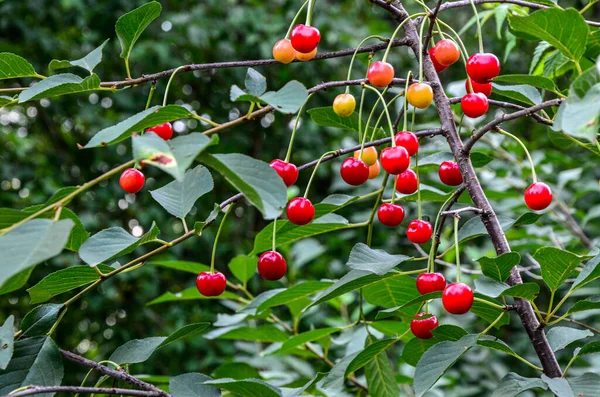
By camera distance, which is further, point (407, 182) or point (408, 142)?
point (407, 182)

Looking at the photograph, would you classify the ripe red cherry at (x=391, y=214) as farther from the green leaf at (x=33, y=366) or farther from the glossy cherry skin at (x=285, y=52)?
the green leaf at (x=33, y=366)

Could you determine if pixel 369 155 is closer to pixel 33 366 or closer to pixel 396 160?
pixel 396 160

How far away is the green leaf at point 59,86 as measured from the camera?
673mm

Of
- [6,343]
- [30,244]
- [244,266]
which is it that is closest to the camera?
[30,244]

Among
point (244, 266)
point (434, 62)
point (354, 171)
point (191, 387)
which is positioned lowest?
point (244, 266)

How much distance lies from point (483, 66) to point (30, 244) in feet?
1.78

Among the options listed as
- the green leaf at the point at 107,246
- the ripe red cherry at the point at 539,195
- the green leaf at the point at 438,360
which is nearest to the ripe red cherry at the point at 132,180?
the green leaf at the point at 107,246

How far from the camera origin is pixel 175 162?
0.51 m

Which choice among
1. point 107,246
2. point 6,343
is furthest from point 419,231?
point 6,343

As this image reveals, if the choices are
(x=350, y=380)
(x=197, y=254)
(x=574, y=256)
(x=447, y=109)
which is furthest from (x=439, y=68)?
(x=197, y=254)

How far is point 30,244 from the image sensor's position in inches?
18.7

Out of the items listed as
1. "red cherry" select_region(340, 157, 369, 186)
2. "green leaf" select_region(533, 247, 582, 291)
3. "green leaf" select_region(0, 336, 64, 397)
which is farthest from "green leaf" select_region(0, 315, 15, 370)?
"green leaf" select_region(533, 247, 582, 291)

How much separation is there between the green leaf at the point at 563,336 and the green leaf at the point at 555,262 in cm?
8

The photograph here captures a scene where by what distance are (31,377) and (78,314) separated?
2.96 m
